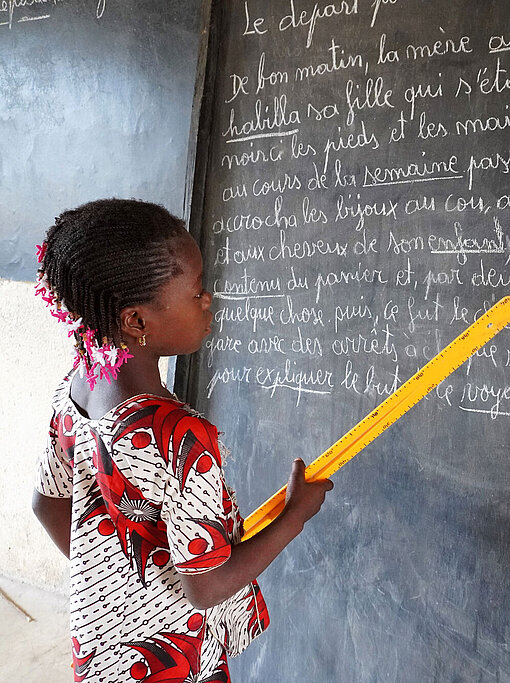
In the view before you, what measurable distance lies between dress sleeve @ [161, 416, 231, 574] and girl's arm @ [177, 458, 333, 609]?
0.04 m

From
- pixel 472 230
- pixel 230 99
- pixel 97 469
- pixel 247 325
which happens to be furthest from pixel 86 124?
pixel 97 469

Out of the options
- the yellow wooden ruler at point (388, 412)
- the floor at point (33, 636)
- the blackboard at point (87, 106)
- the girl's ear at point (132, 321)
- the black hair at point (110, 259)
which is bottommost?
the floor at point (33, 636)

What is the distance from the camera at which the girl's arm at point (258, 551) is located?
1312 mm

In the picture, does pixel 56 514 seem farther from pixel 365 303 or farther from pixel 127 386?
pixel 365 303

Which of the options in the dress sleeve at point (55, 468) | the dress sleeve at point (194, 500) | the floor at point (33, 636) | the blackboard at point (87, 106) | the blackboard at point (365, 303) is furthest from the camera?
the floor at point (33, 636)

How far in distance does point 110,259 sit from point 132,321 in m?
0.12

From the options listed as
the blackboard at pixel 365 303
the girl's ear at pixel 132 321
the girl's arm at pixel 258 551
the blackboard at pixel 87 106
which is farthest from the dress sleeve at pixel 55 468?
the blackboard at pixel 87 106

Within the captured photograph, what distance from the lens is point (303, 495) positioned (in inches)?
60.9

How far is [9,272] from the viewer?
10.4 ft

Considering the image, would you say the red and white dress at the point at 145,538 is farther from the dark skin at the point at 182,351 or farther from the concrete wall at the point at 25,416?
the concrete wall at the point at 25,416

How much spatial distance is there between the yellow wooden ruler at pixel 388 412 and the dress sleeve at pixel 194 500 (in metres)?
0.36

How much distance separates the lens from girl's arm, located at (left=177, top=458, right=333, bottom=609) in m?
1.31

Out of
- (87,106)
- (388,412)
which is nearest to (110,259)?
(388,412)

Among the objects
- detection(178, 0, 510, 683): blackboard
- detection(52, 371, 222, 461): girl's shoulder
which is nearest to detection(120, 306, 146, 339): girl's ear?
detection(52, 371, 222, 461): girl's shoulder
